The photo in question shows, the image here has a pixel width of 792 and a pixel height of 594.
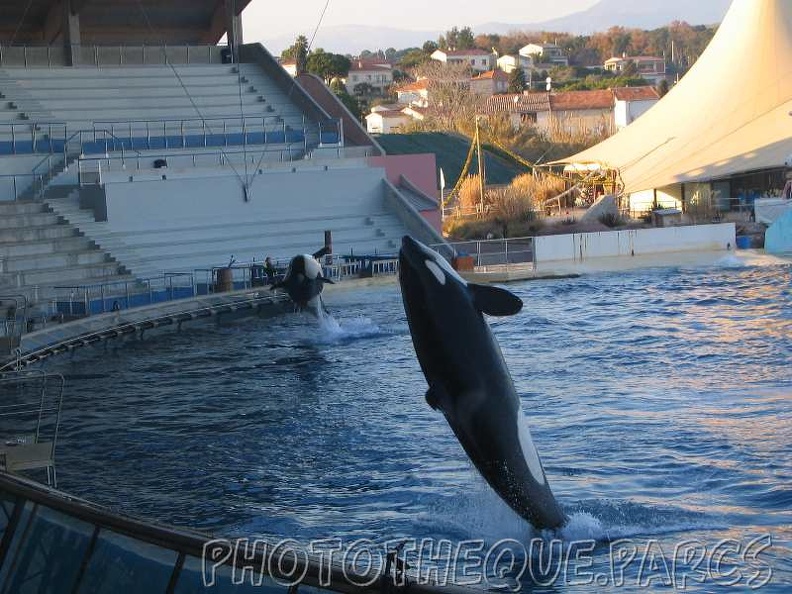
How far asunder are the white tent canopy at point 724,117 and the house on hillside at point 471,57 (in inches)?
2983

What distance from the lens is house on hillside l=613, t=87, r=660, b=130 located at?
7194 cm

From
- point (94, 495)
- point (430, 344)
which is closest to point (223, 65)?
point (94, 495)

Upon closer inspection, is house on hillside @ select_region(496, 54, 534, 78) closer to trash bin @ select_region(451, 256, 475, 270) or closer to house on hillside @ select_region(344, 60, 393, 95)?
house on hillside @ select_region(344, 60, 393, 95)

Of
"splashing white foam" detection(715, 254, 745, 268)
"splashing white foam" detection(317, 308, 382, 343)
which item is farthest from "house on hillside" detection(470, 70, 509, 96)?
"splashing white foam" detection(317, 308, 382, 343)

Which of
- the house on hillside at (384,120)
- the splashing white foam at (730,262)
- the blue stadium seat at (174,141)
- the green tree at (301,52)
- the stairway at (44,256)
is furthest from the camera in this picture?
the house on hillside at (384,120)

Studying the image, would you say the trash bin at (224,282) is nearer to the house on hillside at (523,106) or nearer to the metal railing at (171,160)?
the metal railing at (171,160)

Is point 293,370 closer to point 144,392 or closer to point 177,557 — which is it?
point 144,392

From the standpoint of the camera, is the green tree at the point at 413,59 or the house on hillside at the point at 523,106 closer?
the house on hillside at the point at 523,106

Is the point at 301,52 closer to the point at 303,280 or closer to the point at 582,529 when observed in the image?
the point at 303,280

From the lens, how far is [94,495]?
27.4ft

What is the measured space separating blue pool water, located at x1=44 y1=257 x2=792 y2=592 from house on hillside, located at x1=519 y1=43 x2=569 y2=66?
125 meters

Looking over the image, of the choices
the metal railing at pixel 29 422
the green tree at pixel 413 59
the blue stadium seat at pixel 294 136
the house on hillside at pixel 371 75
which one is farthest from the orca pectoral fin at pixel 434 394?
the house on hillside at pixel 371 75

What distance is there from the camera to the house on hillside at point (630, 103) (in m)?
71.9

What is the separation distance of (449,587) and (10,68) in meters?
25.7
